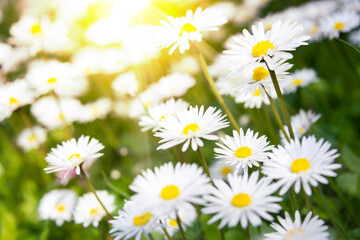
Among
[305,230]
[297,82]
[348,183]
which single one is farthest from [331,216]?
[297,82]

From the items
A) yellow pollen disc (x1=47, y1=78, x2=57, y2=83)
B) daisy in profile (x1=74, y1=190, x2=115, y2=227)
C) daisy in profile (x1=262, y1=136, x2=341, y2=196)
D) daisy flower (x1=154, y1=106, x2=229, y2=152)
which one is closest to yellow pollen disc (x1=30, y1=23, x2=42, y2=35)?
yellow pollen disc (x1=47, y1=78, x2=57, y2=83)

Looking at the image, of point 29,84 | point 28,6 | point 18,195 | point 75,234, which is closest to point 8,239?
point 75,234

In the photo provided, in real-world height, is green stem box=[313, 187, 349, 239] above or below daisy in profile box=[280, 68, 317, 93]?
below

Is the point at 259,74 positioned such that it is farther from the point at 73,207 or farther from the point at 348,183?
the point at 73,207

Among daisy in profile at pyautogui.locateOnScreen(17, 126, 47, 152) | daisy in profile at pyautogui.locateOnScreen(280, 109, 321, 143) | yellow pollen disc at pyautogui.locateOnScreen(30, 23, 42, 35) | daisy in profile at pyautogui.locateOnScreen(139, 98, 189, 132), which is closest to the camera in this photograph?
daisy in profile at pyautogui.locateOnScreen(139, 98, 189, 132)

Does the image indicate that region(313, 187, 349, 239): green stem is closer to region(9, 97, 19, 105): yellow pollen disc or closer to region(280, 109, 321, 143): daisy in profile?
region(280, 109, 321, 143): daisy in profile

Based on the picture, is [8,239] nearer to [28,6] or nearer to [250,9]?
[250,9]
